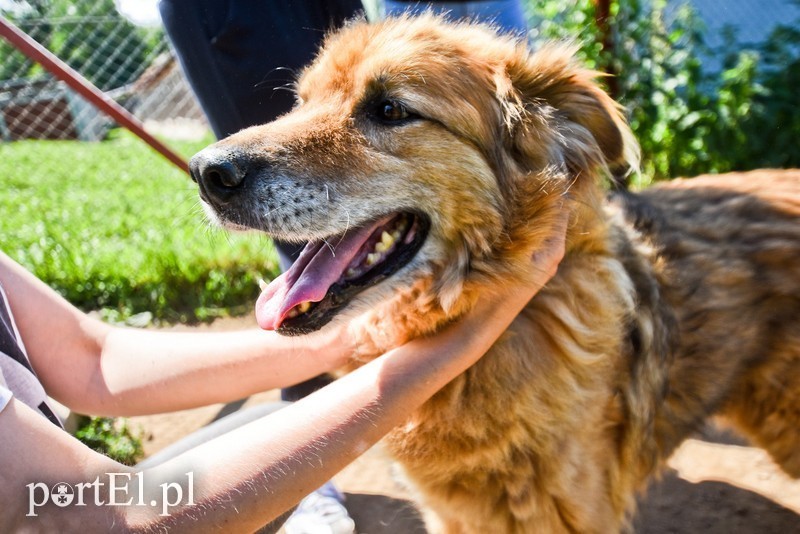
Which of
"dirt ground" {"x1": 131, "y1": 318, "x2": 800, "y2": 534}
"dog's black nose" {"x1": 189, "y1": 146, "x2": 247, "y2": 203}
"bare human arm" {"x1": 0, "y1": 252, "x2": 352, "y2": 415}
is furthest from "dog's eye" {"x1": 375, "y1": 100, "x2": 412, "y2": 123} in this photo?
"dirt ground" {"x1": 131, "y1": 318, "x2": 800, "y2": 534}

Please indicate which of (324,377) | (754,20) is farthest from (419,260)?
(754,20)

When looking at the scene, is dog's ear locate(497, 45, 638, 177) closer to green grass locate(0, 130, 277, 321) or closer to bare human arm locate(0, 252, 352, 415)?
bare human arm locate(0, 252, 352, 415)

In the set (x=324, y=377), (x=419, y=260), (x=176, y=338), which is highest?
(x=419, y=260)

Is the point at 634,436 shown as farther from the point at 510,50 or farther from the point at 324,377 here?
the point at 324,377

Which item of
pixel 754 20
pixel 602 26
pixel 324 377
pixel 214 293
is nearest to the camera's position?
pixel 324 377

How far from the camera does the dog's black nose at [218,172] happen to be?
1.75 m

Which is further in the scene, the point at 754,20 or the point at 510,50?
the point at 754,20

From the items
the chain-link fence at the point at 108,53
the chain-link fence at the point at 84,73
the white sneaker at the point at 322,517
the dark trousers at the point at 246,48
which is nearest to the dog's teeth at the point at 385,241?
the dark trousers at the point at 246,48

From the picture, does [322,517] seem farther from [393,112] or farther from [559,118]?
[559,118]

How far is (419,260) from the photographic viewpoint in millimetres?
1929

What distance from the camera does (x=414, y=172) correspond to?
1934 millimetres

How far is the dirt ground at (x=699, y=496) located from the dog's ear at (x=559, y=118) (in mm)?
1296

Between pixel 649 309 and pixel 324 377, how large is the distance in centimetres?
171

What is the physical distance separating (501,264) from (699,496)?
63.8 inches
